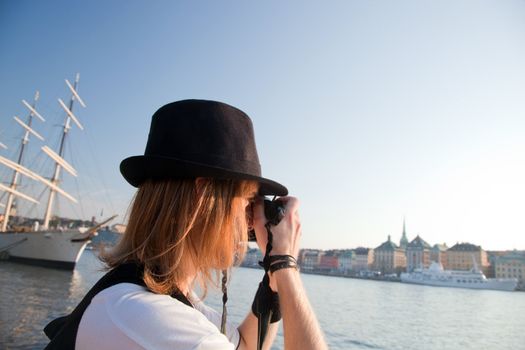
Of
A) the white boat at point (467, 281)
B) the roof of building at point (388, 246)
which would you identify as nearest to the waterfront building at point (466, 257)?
the roof of building at point (388, 246)

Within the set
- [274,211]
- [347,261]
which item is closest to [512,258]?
[347,261]

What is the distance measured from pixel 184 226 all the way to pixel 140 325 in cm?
43

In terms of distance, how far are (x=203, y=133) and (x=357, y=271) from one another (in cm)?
13754

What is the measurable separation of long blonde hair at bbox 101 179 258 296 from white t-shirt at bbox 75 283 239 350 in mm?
221

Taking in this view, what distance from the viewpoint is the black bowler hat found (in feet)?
4.37

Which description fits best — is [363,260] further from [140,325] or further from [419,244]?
[140,325]

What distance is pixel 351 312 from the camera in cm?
2605

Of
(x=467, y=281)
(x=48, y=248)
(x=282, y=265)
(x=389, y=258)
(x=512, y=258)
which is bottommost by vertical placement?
(x=467, y=281)

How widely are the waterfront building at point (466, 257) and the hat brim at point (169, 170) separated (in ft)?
419

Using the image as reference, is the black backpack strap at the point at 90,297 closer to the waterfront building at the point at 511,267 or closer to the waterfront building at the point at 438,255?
the waterfront building at the point at 511,267

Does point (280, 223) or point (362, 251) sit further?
point (362, 251)

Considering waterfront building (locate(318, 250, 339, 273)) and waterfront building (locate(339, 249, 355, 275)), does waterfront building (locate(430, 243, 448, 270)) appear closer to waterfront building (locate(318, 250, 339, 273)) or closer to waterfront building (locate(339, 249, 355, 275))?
waterfront building (locate(339, 249, 355, 275))

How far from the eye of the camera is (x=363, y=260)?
136 metres

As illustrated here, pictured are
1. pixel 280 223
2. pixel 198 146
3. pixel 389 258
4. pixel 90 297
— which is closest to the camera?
pixel 90 297
